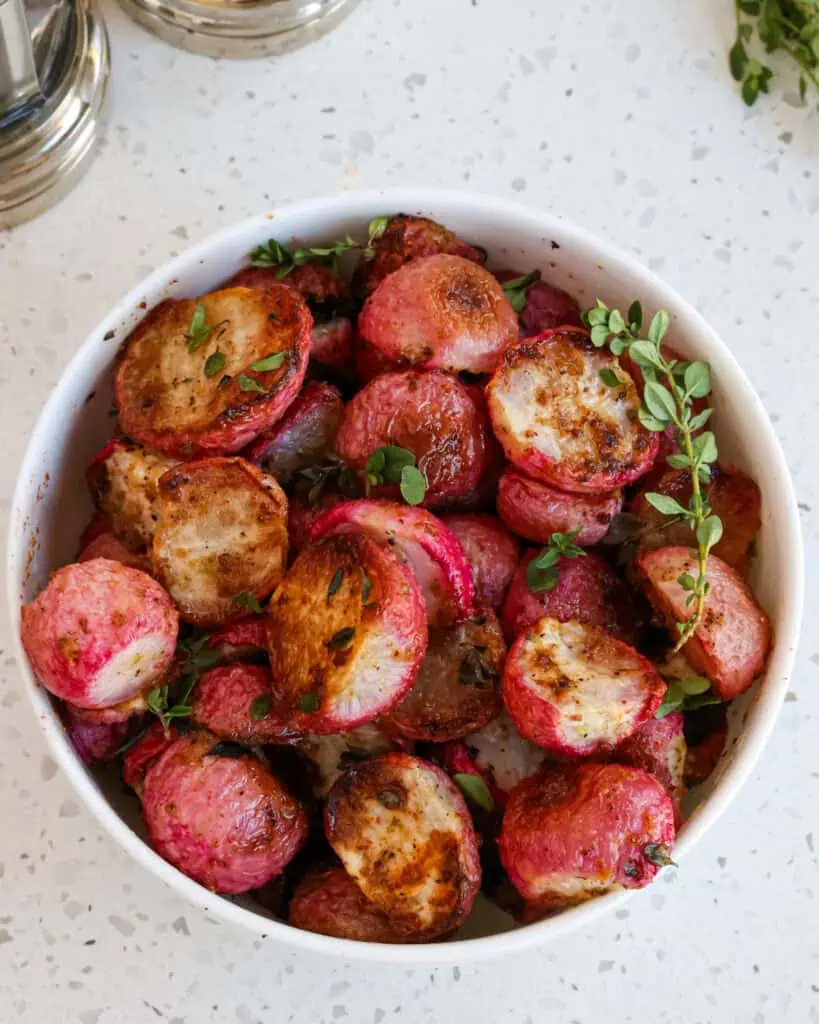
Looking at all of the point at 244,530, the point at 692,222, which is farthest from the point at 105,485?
the point at 692,222

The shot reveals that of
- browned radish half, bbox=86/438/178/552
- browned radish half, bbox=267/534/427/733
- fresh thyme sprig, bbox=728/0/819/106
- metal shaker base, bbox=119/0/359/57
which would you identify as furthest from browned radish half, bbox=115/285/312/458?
fresh thyme sprig, bbox=728/0/819/106

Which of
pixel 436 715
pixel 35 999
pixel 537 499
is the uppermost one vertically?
pixel 537 499

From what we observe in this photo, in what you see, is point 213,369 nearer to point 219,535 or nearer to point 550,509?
point 219,535

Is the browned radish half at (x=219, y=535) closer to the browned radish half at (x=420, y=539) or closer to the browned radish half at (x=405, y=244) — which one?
the browned radish half at (x=420, y=539)

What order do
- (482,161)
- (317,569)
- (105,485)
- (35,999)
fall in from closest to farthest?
(317,569)
(105,485)
(35,999)
(482,161)

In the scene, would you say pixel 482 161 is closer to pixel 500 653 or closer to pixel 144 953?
pixel 500 653

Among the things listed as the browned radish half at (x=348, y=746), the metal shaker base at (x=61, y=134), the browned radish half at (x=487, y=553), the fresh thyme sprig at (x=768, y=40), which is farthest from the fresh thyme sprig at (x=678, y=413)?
the metal shaker base at (x=61, y=134)

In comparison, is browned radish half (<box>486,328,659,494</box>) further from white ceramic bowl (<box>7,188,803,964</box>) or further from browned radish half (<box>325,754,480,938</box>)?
browned radish half (<box>325,754,480,938</box>)
